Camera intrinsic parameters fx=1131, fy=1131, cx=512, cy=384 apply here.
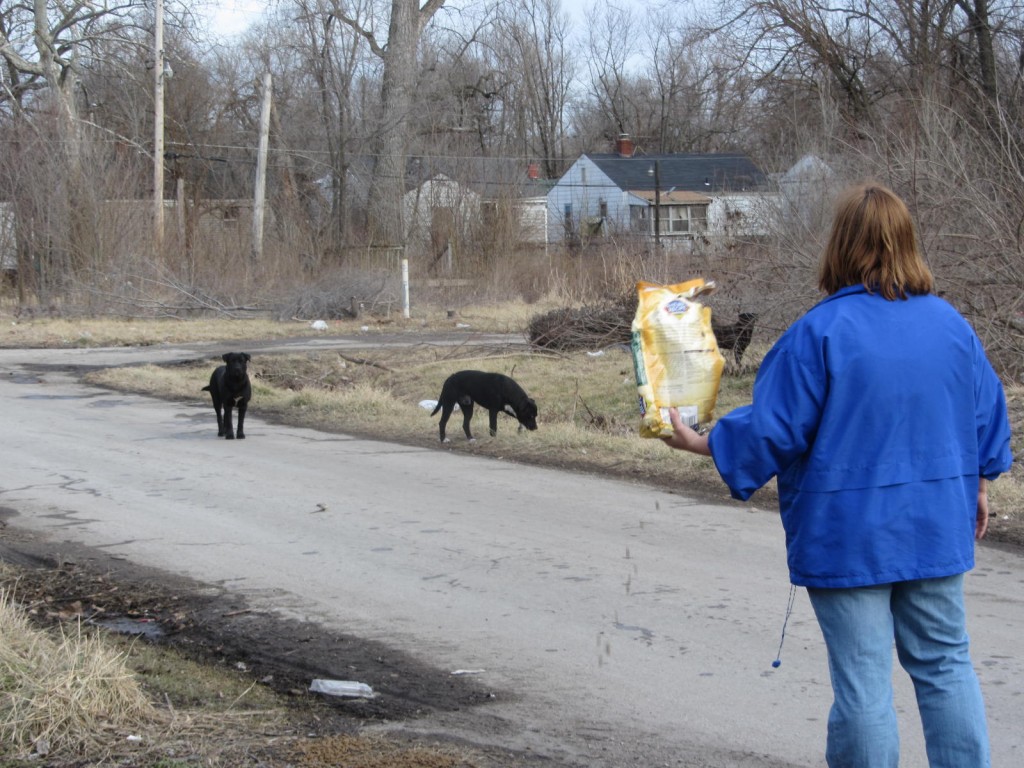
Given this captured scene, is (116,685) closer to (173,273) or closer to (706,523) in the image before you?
(706,523)

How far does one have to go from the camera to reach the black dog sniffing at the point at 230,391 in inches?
477

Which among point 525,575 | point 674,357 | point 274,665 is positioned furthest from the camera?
point 525,575

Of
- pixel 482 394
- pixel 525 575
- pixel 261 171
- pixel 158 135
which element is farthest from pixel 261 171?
pixel 525 575

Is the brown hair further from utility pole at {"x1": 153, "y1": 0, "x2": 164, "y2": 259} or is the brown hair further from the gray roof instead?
the gray roof

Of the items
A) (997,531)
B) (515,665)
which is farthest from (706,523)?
(515,665)

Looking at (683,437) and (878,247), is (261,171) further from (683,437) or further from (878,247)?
(878,247)

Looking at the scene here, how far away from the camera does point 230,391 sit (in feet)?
39.9

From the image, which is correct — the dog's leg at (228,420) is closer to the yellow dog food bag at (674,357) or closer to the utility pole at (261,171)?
the yellow dog food bag at (674,357)

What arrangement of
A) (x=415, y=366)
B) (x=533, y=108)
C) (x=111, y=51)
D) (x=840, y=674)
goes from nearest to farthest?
1. (x=840, y=674)
2. (x=415, y=366)
3. (x=111, y=51)
4. (x=533, y=108)

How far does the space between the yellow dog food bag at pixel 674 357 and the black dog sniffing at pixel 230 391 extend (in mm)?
9056

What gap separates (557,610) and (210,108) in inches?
1863

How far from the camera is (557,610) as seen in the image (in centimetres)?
605

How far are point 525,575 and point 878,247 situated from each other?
13.0ft

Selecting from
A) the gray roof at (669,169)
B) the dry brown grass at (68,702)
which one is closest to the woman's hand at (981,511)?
the dry brown grass at (68,702)
